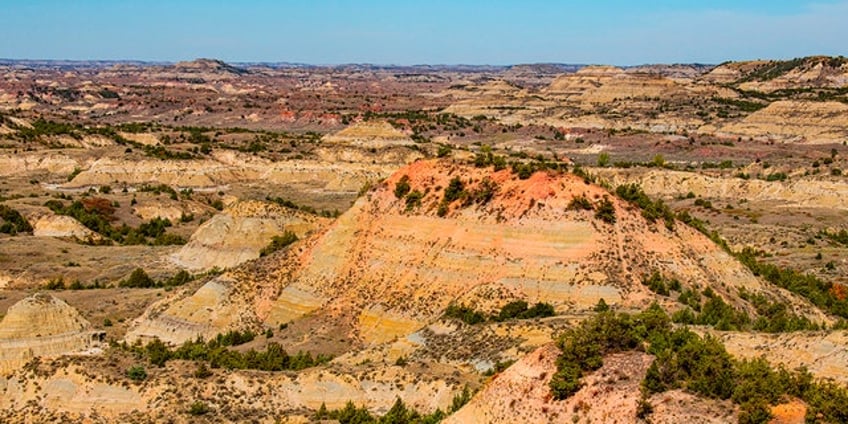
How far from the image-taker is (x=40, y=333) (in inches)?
1762

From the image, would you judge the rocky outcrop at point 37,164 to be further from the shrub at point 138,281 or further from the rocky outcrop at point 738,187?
the rocky outcrop at point 738,187

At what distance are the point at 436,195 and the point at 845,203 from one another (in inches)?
2762

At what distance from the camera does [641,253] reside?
4266 cm

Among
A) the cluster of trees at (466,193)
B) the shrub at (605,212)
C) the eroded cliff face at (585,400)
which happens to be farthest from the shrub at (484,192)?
the eroded cliff face at (585,400)

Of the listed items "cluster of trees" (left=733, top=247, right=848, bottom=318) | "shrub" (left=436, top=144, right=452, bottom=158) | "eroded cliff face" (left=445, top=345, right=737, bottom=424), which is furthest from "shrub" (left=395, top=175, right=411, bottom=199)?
"eroded cliff face" (left=445, top=345, right=737, bottom=424)

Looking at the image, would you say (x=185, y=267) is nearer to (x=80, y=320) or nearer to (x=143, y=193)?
(x=80, y=320)

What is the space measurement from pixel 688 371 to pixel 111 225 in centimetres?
8189

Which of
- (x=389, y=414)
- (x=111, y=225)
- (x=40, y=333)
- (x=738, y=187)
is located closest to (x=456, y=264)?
(x=389, y=414)

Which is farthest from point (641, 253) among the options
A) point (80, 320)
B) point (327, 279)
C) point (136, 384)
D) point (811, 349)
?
point (80, 320)

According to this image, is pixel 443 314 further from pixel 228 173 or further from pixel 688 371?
pixel 228 173

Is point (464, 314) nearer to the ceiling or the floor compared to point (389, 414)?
nearer to the ceiling

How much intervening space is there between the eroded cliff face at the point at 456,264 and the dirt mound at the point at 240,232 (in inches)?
653

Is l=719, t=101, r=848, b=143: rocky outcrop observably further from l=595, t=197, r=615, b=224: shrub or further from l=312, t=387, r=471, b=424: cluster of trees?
l=312, t=387, r=471, b=424: cluster of trees

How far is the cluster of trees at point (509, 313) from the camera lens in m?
39.2
